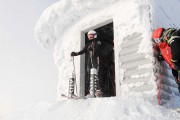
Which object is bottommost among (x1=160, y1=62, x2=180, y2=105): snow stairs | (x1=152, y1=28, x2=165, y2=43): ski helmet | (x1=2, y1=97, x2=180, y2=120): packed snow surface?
(x1=2, y1=97, x2=180, y2=120): packed snow surface

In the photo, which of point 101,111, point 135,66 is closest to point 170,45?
point 135,66

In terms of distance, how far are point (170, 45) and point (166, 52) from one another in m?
0.36

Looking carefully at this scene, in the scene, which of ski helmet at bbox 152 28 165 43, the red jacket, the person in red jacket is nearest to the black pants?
the person in red jacket

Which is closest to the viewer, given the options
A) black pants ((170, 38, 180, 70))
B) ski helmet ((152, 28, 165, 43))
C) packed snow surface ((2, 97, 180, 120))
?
packed snow surface ((2, 97, 180, 120))

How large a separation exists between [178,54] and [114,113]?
1.67 meters

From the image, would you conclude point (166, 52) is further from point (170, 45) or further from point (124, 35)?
point (124, 35)

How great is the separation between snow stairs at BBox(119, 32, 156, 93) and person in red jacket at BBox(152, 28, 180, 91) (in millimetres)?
438

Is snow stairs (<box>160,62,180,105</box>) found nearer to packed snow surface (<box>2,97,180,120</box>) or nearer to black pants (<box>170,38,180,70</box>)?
packed snow surface (<box>2,97,180,120</box>)

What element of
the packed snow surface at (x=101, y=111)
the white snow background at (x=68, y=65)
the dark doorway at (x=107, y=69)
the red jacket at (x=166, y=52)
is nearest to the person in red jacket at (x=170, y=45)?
the red jacket at (x=166, y=52)

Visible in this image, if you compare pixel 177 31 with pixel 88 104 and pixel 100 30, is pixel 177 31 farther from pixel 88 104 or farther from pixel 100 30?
pixel 100 30

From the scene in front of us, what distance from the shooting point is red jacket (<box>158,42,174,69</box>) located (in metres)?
4.85

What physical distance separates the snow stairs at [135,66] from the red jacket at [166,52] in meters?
0.36

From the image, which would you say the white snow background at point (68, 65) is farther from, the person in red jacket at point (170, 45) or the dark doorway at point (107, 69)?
the dark doorway at point (107, 69)

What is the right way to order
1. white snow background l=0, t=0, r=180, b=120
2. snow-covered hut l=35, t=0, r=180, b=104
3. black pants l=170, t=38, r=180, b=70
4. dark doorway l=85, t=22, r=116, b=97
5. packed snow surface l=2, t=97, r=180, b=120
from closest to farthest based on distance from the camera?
packed snow surface l=2, t=97, r=180, b=120 < white snow background l=0, t=0, r=180, b=120 < black pants l=170, t=38, r=180, b=70 < snow-covered hut l=35, t=0, r=180, b=104 < dark doorway l=85, t=22, r=116, b=97
